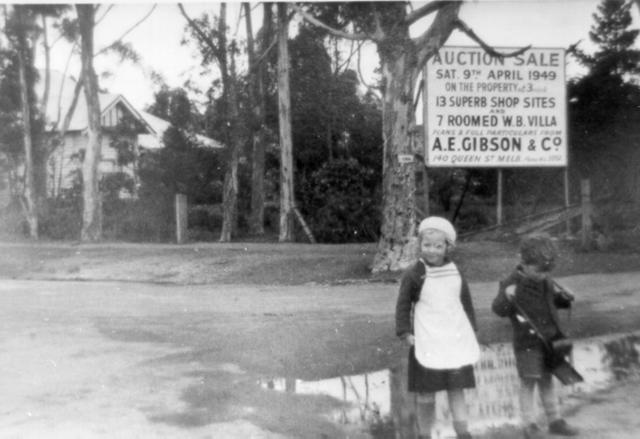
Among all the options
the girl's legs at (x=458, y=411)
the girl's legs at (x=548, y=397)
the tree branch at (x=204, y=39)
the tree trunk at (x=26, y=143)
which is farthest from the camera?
the tree branch at (x=204, y=39)

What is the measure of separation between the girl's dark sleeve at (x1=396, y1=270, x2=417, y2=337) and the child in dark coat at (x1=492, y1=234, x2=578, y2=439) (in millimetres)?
543

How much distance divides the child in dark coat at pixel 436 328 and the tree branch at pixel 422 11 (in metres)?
6.51

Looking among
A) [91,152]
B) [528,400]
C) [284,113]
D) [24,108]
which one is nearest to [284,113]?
[284,113]

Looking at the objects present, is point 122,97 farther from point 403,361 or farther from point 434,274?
point 434,274

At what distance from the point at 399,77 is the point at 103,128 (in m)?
16.4

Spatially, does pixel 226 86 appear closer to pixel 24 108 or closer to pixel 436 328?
pixel 24 108

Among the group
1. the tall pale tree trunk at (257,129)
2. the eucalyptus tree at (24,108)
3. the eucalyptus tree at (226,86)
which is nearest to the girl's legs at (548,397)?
the eucalyptus tree at (226,86)

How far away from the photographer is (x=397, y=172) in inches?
427

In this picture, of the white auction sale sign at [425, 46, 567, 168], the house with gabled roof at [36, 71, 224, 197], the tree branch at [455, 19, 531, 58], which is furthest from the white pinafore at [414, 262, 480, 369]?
the house with gabled roof at [36, 71, 224, 197]

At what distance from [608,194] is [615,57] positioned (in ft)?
10.6

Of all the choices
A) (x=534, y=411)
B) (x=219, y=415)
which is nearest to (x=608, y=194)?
(x=534, y=411)

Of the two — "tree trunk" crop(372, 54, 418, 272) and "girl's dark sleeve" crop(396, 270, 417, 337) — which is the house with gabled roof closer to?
"tree trunk" crop(372, 54, 418, 272)

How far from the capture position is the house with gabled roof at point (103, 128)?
24234 mm

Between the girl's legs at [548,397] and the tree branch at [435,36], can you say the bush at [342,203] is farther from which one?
the girl's legs at [548,397]
